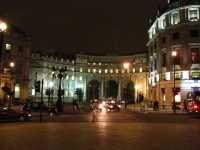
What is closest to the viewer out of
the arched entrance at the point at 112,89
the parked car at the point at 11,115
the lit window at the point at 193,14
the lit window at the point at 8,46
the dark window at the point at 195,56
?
the parked car at the point at 11,115

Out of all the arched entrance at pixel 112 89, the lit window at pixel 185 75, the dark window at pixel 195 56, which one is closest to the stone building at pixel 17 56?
the lit window at pixel 185 75

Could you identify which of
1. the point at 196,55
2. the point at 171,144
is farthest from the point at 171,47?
the point at 171,144

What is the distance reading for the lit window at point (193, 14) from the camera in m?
68.9

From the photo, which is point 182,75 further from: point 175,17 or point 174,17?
point 174,17

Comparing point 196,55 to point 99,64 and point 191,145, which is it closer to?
point 191,145

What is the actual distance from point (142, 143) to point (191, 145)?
2275 mm

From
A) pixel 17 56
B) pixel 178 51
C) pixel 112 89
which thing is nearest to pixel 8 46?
pixel 17 56

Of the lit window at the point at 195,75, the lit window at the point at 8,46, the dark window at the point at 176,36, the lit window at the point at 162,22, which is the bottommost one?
the lit window at the point at 195,75

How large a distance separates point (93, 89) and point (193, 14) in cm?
9511

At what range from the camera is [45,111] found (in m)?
49.0

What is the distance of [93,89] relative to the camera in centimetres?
15888

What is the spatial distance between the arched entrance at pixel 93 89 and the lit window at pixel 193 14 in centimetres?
9403

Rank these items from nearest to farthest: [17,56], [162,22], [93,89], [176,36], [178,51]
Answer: [178,51] → [176,36] → [162,22] → [17,56] → [93,89]

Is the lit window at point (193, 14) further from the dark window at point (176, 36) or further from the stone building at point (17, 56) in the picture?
the stone building at point (17, 56)
